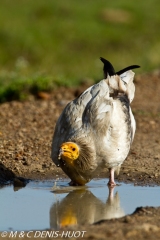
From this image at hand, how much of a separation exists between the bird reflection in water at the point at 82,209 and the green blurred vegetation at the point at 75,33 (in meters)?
9.67

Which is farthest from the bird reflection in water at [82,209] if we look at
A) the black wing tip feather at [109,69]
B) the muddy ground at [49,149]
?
the black wing tip feather at [109,69]

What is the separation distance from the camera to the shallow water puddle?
5672 mm

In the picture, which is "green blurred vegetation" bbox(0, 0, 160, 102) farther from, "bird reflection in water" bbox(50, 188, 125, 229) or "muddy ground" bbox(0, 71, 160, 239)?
"bird reflection in water" bbox(50, 188, 125, 229)

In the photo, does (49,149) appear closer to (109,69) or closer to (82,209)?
(109,69)

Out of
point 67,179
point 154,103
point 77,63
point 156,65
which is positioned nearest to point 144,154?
point 67,179

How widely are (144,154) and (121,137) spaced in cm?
132

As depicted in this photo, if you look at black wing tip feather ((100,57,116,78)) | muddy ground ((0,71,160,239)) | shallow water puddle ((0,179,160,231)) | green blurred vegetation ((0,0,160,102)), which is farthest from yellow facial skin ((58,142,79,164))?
green blurred vegetation ((0,0,160,102))

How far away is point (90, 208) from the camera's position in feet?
20.4

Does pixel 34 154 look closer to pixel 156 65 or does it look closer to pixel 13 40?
pixel 156 65

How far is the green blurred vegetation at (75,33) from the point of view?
61.9 feet

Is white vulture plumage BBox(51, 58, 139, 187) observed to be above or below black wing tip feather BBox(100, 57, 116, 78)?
below

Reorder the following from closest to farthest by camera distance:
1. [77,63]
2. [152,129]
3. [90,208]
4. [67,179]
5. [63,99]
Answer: [90,208]
[67,179]
[152,129]
[63,99]
[77,63]

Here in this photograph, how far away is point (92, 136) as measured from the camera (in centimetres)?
670

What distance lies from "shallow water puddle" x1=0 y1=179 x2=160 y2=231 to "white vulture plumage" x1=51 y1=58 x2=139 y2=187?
198 mm
